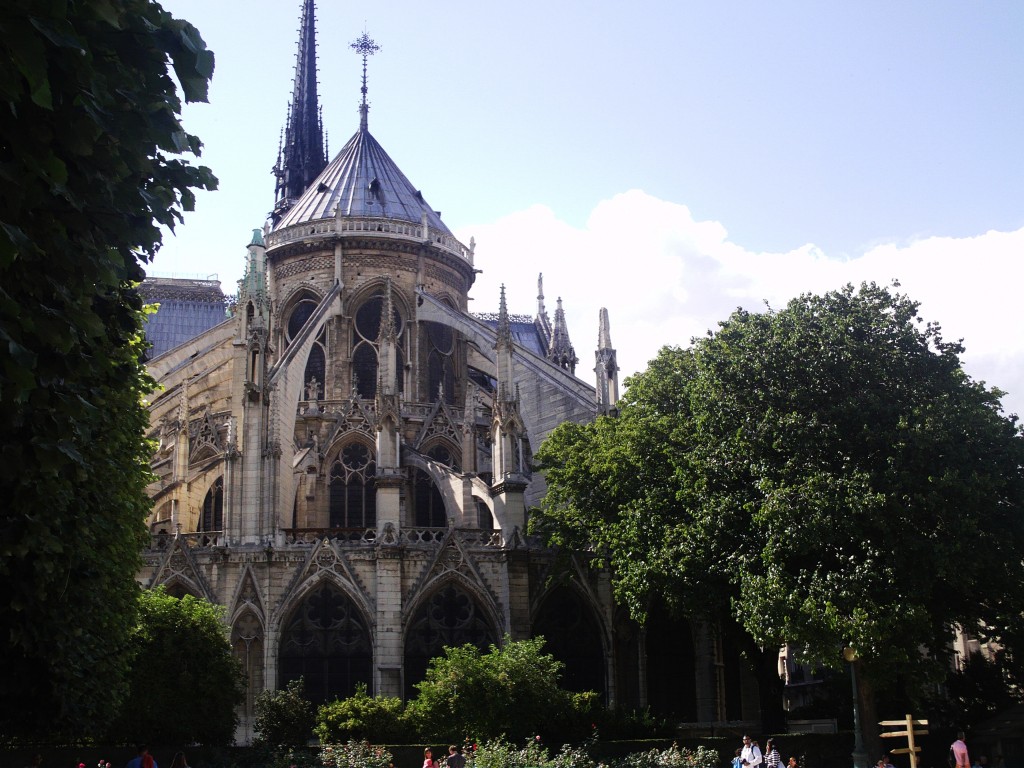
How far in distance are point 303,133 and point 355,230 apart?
1532 inches

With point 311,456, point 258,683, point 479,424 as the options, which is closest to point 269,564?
point 258,683

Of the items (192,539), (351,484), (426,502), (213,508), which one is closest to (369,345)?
(351,484)

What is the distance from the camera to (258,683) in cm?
3300

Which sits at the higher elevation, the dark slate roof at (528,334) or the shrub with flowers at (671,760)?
the dark slate roof at (528,334)

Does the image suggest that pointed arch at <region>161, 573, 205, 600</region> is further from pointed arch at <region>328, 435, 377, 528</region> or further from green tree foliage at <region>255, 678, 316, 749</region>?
pointed arch at <region>328, 435, 377, 528</region>

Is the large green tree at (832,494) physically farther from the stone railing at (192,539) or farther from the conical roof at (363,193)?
the conical roof at (363,193)

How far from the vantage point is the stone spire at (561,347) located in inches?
2564

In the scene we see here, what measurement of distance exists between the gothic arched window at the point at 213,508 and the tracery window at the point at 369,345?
719 cm

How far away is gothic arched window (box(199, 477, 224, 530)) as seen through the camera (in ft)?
134

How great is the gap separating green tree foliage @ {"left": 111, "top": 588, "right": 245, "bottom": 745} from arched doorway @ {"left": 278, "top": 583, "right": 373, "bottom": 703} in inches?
183

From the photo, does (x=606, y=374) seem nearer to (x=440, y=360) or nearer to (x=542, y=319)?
(x=440, y=360)

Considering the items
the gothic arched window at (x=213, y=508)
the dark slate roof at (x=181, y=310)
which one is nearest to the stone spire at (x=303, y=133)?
the dark slate roof at (x=181, y=310)

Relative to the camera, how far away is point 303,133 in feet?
276

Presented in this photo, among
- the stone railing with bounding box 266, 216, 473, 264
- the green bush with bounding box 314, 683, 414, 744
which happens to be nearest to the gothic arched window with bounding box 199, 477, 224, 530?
the stone railing with bounding box 266, 216, 473, 264
